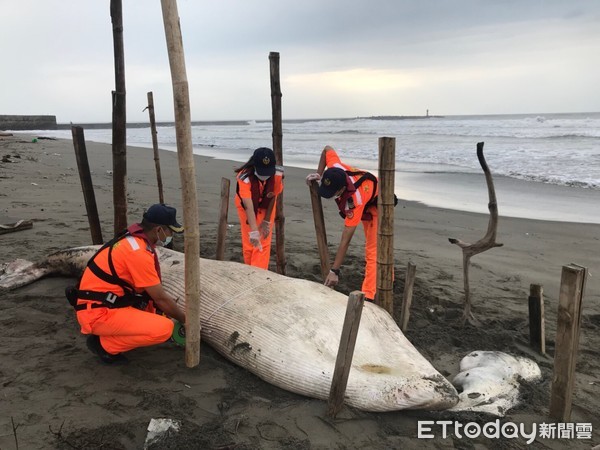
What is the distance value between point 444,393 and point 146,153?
21.6 metres

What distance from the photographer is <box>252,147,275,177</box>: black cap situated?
17.0 ft

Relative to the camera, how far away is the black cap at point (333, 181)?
190 inches

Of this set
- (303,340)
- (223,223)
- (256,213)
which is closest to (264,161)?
(256,213)

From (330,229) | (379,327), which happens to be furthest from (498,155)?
(379,327)

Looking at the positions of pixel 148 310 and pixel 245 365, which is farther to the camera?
pixel 148 310

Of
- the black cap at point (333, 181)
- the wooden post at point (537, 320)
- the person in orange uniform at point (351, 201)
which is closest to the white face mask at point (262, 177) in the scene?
the person in orange uniform at point (351, 201)

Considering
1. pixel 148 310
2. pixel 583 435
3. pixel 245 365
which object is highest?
pixel 148 310

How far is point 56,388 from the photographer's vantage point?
3.45m

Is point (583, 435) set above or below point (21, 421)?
below

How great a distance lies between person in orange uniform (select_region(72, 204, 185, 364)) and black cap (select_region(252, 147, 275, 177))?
163cm

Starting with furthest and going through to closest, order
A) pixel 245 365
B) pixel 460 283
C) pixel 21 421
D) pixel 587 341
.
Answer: pixel 460 283 < pixel 587 341 < pixel 245 365 < pixel 21 421

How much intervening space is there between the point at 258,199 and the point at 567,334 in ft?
11.3

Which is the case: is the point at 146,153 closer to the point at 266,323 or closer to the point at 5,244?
the point at 5,244

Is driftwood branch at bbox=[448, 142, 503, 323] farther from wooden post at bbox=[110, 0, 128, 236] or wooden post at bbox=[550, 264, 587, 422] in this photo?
wooden post at bbox=[110, 0, 128, 236]
